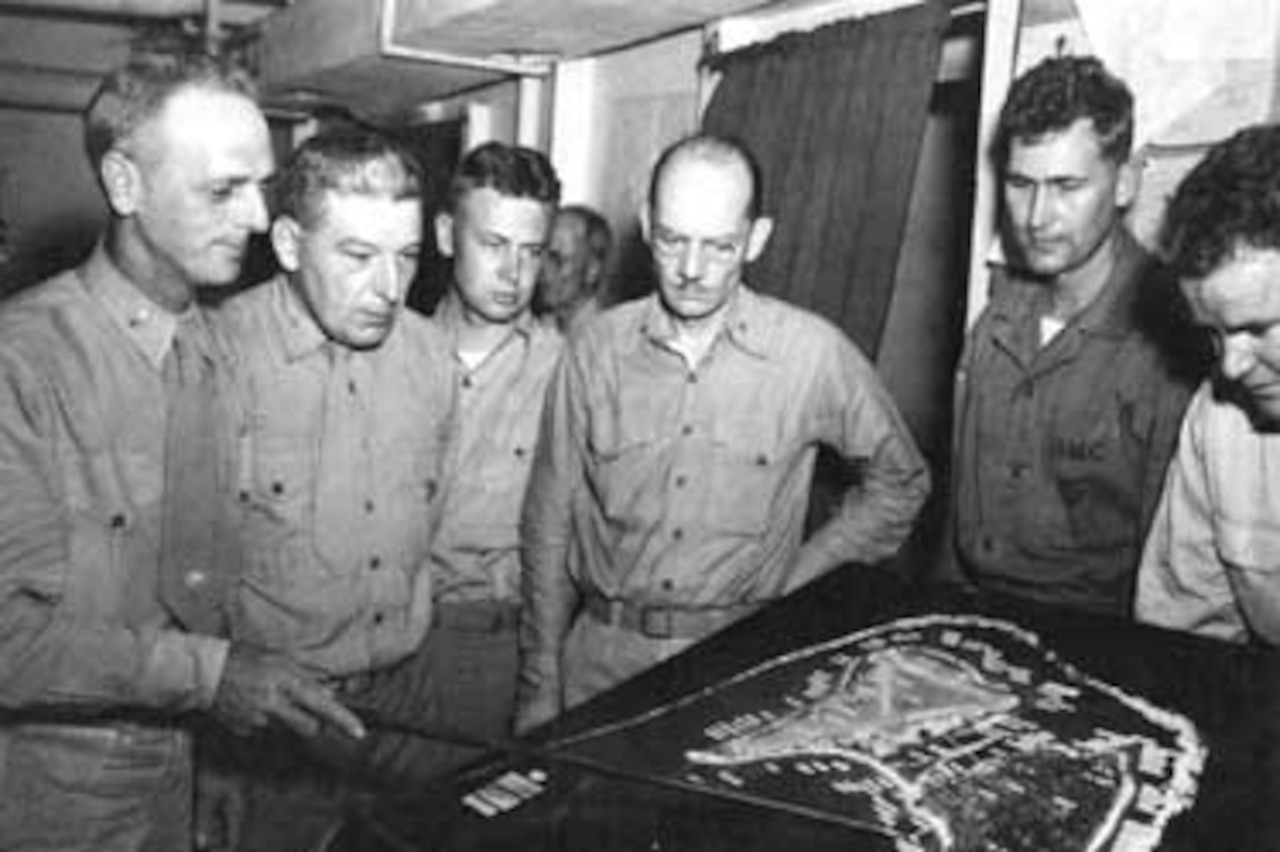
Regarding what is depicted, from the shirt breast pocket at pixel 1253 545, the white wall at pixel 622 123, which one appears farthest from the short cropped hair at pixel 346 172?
the white wall at pixel 622 123

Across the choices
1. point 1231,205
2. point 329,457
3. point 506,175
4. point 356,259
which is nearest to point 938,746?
point 1231,205

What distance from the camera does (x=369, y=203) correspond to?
2.43 metres

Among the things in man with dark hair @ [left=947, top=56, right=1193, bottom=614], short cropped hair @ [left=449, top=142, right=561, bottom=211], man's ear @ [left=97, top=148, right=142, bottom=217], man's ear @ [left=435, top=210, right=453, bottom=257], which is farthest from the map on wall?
man's ear @ [left=435, top=210, right=453, bottom=257]

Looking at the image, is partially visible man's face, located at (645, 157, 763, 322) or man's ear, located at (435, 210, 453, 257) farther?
man's ear, located at (435, 210, 453, 257)

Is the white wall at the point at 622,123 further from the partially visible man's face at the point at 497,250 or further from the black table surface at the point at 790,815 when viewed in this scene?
the black table surface at the point at 790,815

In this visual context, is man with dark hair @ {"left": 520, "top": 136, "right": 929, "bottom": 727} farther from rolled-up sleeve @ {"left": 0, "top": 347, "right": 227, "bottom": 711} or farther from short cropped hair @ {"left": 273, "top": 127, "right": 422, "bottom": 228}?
rolled-up sleeve @ {"left": 0, "top": 347, "right": 227, "bottom": 711}

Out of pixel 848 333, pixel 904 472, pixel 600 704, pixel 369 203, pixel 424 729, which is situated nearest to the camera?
pixel 424 729

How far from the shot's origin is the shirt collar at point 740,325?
2.76m

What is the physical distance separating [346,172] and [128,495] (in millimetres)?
827

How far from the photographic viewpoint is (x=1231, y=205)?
6.33 ft

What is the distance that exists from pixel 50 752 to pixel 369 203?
121cm

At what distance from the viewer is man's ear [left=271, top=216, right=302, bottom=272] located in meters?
2.51

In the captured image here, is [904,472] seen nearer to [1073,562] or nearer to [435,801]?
[1073,562]

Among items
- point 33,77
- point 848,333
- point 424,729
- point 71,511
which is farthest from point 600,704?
point 33,77
